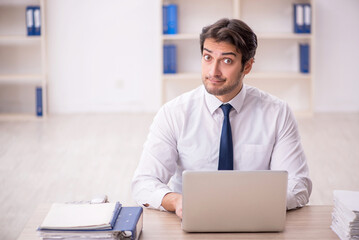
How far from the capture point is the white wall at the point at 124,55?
636 cm

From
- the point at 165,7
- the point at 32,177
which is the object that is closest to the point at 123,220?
the point at 32,177

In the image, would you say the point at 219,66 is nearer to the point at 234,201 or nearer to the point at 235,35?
the point at 235,35

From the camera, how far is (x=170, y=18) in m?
6.14

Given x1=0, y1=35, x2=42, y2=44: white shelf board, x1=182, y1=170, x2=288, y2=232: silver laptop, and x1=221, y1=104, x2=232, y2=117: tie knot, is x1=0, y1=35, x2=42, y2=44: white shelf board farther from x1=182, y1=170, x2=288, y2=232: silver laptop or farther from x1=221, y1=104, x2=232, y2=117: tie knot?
x1=182, y1=170, x2=288, y2=232: silver laptop

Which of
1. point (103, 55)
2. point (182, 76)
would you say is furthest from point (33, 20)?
point (182, 76)

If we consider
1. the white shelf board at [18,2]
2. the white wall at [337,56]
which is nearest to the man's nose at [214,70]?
the white wall at [337,56]

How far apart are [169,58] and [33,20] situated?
1.47 metres

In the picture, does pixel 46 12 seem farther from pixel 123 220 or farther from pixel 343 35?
pixel 123 220

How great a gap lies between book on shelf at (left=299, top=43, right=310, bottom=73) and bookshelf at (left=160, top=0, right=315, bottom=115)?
46mm

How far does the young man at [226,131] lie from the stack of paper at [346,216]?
367mm

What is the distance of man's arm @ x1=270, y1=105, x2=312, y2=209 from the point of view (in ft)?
7.07

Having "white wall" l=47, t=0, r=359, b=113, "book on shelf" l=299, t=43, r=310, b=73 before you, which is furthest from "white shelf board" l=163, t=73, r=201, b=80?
"book on shelf" l=299, t=43, r=310, b=73

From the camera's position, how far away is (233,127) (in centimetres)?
233

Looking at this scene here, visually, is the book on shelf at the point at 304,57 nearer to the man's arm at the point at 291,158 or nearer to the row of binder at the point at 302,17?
the row of binder at the point at 302,17
